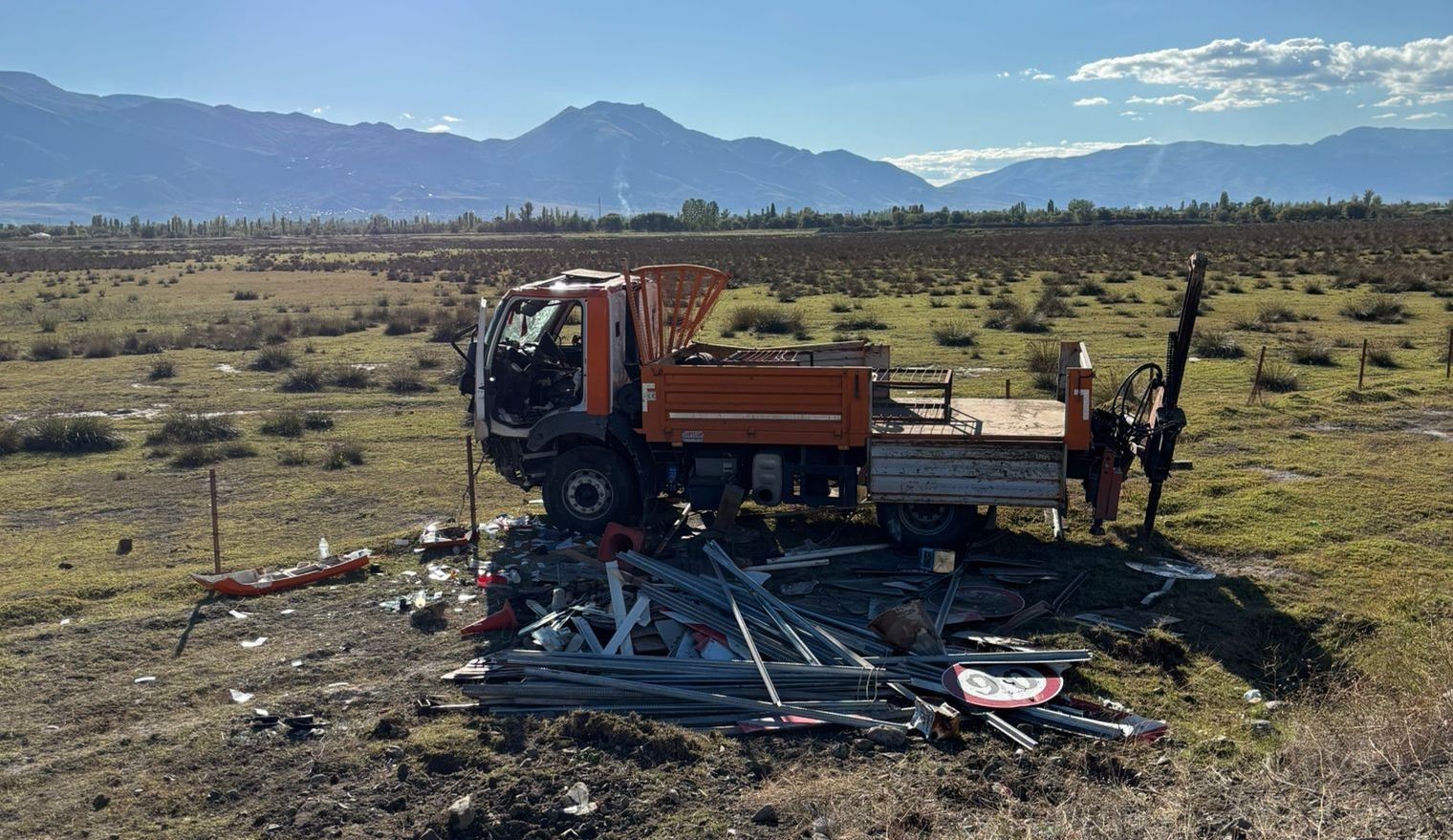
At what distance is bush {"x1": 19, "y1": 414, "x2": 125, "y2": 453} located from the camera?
15.9 metres

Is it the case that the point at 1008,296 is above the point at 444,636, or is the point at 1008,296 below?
above

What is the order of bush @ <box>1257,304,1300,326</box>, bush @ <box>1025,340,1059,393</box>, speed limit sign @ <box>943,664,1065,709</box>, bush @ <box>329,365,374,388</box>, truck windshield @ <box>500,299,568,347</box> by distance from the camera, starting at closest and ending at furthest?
speed limit sign @ <box>943,664,1065,709</box>
truck windshield @ <box>500,299,568,347</box>
bush @ <box>1025,340,1059,393</box>
bush @ <box>329,365,374,388</box>
bush @ <box>1257,304,1300,326</box>

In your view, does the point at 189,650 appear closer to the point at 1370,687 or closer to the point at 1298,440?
the point at 1370,687

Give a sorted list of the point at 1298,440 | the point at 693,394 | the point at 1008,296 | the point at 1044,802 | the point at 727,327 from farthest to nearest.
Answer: the point at 1008,296, the point at 727,327, the point at 1298,440, the point at 693,394, the point at 1044,802

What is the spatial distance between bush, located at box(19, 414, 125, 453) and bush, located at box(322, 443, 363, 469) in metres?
3.89

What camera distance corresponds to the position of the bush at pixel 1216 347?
21.7 meters

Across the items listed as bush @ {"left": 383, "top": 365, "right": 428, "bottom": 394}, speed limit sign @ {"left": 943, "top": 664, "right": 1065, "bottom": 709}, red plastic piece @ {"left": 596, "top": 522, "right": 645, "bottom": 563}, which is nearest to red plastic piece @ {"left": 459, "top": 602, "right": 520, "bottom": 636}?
red plastic piece @ {"left": 596, "top": 522, "right": 645, "bottom": 563}

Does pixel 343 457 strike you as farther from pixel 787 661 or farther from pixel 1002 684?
pixel 1002 684

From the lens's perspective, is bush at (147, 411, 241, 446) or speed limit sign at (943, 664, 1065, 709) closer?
speed limit sign at (943, 664, 1065, 709)

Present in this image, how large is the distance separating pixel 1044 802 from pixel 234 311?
36.0 meters

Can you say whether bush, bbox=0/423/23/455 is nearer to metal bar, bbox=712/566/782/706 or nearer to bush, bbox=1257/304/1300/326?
metal bar, bbox=712/566/782/706

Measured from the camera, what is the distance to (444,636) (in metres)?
8.26

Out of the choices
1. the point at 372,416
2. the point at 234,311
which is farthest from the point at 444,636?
the point at 234,311

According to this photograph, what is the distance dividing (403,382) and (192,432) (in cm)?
511
